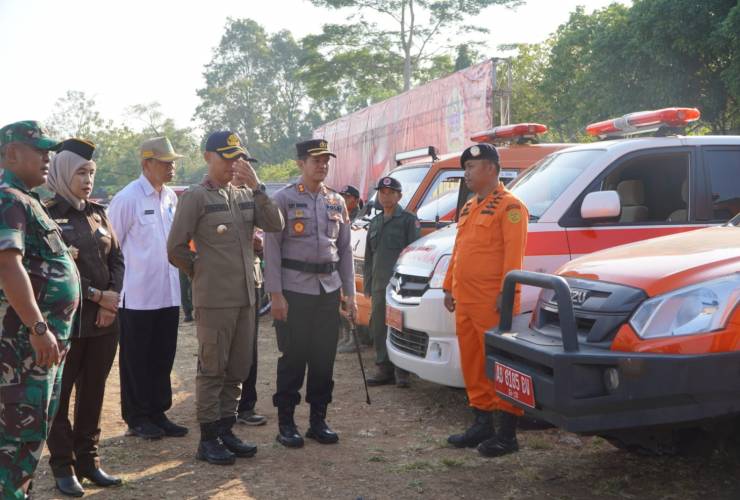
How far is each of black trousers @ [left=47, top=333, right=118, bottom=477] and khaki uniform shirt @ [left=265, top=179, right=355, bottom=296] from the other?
3.47ft

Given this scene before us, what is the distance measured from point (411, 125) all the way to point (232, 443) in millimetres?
9464

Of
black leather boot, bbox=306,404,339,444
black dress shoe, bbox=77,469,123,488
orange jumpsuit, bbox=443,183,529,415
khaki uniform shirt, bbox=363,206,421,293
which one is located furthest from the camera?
khaki uniform shirt, bbox=363,206,421,293

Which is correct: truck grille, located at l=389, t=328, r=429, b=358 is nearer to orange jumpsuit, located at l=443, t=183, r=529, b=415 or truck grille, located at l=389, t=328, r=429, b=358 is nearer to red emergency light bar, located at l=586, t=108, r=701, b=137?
orange jumpsuit, located at l=443, t=183, r=529, b=415

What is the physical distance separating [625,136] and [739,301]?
11.7ft

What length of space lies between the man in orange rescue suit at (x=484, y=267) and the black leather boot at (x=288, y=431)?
1125 mm

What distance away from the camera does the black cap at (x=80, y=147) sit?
13.3ft

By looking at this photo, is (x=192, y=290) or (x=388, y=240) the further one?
(x=388, y=240)

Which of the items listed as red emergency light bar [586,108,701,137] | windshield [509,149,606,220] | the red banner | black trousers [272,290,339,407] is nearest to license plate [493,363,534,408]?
black trousers [272,290,339,407]

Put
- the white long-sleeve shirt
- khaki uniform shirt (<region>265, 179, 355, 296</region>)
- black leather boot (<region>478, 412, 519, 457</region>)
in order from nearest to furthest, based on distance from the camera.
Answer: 1. black leather boot (<region>478, 412, 519, 457</region>)
2. khaki uniform shirt (<region>265, 179, 355, 296</region>)
3. the white long-sleeve shirt

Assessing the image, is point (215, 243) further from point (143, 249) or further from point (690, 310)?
point (690, 310)

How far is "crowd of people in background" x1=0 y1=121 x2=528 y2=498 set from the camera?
316 cm

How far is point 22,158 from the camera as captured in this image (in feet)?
10.6

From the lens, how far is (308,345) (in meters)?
4.86

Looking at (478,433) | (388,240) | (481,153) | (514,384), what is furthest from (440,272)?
(514,384)
